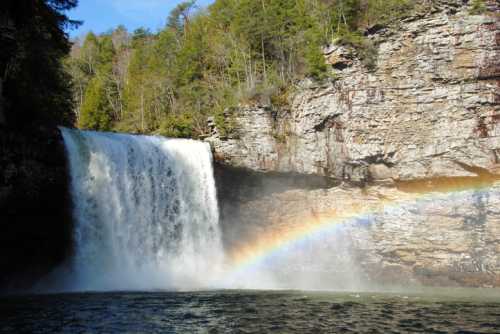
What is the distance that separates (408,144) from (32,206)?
18932 mm

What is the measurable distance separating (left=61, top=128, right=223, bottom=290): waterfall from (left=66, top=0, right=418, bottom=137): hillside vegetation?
13.9 feet

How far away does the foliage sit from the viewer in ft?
64.5

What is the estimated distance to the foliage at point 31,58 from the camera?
1966 centimetres

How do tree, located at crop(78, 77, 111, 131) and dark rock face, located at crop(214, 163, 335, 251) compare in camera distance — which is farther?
tree, located at crop(78, 77, 111, 131)

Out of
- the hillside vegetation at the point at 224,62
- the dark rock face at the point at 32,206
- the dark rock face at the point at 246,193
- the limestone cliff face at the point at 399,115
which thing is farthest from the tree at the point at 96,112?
the dark rock face at the point at 32,206

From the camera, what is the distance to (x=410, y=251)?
2573 cm

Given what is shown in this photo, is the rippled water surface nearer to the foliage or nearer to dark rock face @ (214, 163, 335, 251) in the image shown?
the foliage

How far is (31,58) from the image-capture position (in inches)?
933

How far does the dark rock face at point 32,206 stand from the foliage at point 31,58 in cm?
111

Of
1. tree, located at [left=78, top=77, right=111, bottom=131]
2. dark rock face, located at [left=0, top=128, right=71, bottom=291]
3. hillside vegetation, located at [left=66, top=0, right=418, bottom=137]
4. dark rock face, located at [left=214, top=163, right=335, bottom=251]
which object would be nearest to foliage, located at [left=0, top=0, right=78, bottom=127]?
dark rock face, located at [left=0, top=128, right=71, bottom=291]

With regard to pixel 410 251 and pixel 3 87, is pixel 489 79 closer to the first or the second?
pixel 410 251

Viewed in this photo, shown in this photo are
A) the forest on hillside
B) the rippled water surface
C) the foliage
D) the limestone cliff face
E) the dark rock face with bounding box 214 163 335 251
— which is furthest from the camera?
the dark rock face with bounding box 214 163 335 251

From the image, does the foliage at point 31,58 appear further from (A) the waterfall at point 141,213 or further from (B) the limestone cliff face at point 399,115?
(B) the limestone cliff face at point 399,115

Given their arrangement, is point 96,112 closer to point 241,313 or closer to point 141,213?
point 141,213
